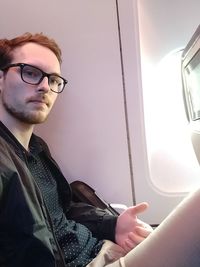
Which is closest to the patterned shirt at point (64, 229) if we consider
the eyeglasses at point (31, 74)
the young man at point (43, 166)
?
the young man at point (43, 166)

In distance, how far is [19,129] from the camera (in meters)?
1.11

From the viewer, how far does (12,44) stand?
3.86ft

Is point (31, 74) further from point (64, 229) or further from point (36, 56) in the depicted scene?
point (64, 229)

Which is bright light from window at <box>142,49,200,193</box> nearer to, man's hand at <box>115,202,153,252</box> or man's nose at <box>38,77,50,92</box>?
man's hand at <box>115,202,153,252</box>

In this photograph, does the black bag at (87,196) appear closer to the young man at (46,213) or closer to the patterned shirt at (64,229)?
the young man at (46,213)

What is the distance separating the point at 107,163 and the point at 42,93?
0.47m

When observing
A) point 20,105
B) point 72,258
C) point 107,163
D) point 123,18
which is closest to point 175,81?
point 123,18

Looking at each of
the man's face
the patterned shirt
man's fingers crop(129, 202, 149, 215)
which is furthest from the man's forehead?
man's fingers crop(129, 202, 149, 215)

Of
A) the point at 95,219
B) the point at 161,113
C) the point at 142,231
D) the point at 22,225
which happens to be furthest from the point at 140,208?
the point at 161,113

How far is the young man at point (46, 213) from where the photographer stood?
0.78m

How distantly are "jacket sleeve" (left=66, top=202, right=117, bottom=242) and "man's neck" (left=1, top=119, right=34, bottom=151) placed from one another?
30 centimetres

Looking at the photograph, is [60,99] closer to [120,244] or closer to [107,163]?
[107,163]

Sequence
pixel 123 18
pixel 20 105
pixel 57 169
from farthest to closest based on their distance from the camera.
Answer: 1. pixel 123 18
2. pixel 57 169
3. pixel 20 105

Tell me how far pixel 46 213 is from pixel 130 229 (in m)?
0.35
